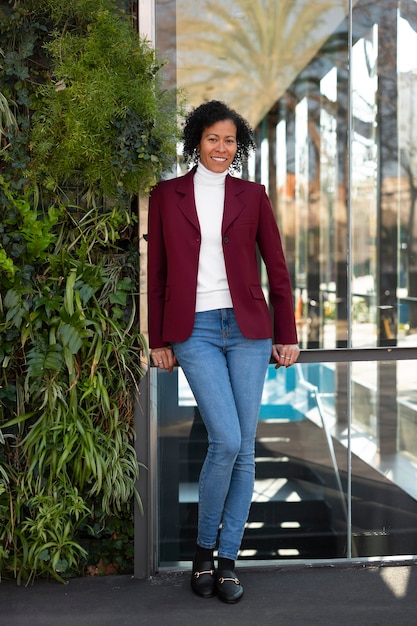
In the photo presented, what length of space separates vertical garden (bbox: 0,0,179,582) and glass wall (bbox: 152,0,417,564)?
1.06 ft

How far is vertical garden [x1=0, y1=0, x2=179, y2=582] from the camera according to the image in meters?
3.05

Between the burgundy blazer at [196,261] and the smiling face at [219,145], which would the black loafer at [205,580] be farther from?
the smiling face at [219,145]

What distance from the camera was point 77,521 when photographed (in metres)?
3.16

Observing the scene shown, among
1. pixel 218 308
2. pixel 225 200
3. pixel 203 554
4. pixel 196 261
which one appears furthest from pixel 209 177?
pixel 203 554

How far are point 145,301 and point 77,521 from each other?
→ 89cm

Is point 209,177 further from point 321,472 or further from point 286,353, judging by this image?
point 321,472

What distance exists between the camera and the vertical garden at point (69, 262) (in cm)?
305

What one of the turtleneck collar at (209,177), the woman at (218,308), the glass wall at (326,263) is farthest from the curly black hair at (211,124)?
the glass wall at (326,263)

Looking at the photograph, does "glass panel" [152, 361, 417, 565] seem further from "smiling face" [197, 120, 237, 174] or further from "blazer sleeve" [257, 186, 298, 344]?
"smiling face" [197, 120, 237, 174]

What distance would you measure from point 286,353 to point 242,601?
930mm

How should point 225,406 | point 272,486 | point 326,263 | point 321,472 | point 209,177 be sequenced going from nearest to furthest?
point 225,406 < point 209,177 < point 272,486 < point 321,472 < point 326,263

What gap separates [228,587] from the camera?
118 inches

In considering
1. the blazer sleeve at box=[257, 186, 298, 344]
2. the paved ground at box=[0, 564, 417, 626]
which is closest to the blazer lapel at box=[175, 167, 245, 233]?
the blazer sleeve at box=[257, 186, 298, 344]

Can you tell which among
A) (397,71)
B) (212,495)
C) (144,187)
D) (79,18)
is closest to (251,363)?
(212,495)
